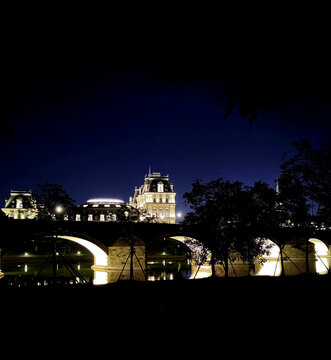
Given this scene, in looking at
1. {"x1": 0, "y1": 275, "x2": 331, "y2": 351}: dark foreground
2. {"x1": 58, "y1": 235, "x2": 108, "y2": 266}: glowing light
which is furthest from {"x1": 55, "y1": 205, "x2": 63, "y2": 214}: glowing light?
{"x1": 0, "y1": 275, "x2": 331, "y2": 351}: dark foreground

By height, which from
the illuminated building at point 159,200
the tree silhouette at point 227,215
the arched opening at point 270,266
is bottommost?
the arched opening at point 270,266

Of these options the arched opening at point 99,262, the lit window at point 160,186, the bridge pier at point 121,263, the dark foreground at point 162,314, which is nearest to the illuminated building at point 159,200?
the lit window at point 160,186

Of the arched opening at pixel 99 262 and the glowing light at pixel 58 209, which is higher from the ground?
the glowing light at pixel 58 209

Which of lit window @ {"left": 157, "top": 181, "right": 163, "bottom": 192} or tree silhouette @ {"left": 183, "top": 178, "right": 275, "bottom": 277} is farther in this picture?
lit window @ {"left": 157, "top": 181, "right": 163, "bottom": 192}

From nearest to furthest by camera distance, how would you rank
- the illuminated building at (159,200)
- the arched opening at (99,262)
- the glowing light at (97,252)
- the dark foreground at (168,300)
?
1. the dark foreground at (168,300)
2. the arched opening at (99,262)
3. the glowing light at (97,252)
4. the illuminated building at (159,200)

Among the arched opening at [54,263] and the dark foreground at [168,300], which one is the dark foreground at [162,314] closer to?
the dark foreground at [168,300]

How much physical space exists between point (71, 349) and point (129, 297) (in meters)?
5.70

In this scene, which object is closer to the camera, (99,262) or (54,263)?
(54,263)

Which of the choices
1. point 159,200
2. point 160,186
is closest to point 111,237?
point 159,200

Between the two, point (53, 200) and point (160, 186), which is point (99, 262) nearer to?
point (53, 200)

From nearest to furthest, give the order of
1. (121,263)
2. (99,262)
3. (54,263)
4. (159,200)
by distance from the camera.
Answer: (54,263), (121,263), (99,262), (159,200)

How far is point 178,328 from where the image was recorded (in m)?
9.49

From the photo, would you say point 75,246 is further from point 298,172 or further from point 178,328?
point 178,328

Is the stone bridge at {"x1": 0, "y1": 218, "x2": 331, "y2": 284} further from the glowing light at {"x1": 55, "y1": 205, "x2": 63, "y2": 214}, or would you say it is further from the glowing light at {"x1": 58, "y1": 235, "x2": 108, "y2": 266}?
the glowing light at {"x1": 55, "y1": 205, "x2": 63, "y2": 214}
